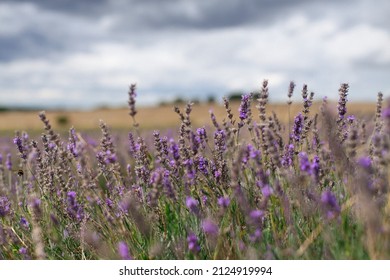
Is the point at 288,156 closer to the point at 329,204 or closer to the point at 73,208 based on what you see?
the point at 329,204

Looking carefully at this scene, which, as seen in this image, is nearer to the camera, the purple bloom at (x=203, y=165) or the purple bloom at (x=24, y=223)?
the purple bloom at (x=203, y=165)

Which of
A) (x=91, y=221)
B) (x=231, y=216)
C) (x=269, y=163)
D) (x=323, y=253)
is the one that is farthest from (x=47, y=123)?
(x=323, y=253)

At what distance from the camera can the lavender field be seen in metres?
1.87

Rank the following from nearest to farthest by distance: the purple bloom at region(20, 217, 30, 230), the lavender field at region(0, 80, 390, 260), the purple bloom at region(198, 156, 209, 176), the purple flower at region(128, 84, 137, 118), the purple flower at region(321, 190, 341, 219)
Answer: the purple flower at region(321, 190, 341, 219) < the lavender field at region(0, 80, 390, 260) < the purple flower at region(128, 84, 137, 118) < the purple bloom at region(198, 156, 209, 176) < the purple bloom at region(20, 217, 30, 230)

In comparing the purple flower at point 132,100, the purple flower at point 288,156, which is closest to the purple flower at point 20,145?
the purple flower at point 132,100

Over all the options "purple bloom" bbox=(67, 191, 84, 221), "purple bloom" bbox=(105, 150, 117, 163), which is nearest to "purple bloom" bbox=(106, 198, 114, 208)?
"purple bloom" bbox=(67, 191, 84, 221)

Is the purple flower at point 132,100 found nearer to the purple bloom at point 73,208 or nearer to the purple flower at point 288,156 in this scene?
the purple bloom at point 73,208

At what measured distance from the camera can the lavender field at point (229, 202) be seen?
187 cm

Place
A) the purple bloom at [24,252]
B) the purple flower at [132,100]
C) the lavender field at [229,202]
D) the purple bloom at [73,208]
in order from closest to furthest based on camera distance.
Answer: the lavender field at [229,202]
the purple flower at [132,100]
the purple bloom at [24,252]
the purple bloom at [73,208]

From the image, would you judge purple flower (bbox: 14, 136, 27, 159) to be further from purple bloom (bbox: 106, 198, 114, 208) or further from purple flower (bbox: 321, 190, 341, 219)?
purple flower (bbox: 321, 190, 341, 219)

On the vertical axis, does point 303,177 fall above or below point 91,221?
above
